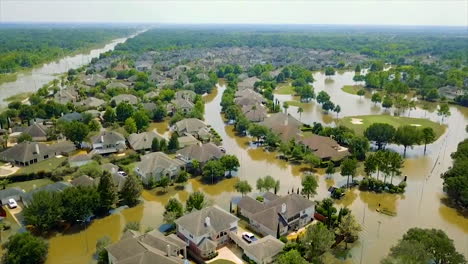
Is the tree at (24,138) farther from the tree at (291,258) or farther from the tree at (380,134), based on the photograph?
the tree at (380,134)

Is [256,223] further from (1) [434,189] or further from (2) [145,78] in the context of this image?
(2) [145,78]

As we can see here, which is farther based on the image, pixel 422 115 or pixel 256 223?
pixel 422 115

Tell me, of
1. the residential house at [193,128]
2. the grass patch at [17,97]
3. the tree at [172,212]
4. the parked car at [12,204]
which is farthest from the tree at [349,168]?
the grass patch at [17,97]

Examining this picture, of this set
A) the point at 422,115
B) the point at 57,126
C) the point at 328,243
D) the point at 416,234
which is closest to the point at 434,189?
the point at 416,234

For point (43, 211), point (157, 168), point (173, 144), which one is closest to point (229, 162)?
point (157, 168)

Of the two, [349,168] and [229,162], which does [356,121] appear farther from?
[229,162]

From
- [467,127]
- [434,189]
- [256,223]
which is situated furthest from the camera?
[467,127]
